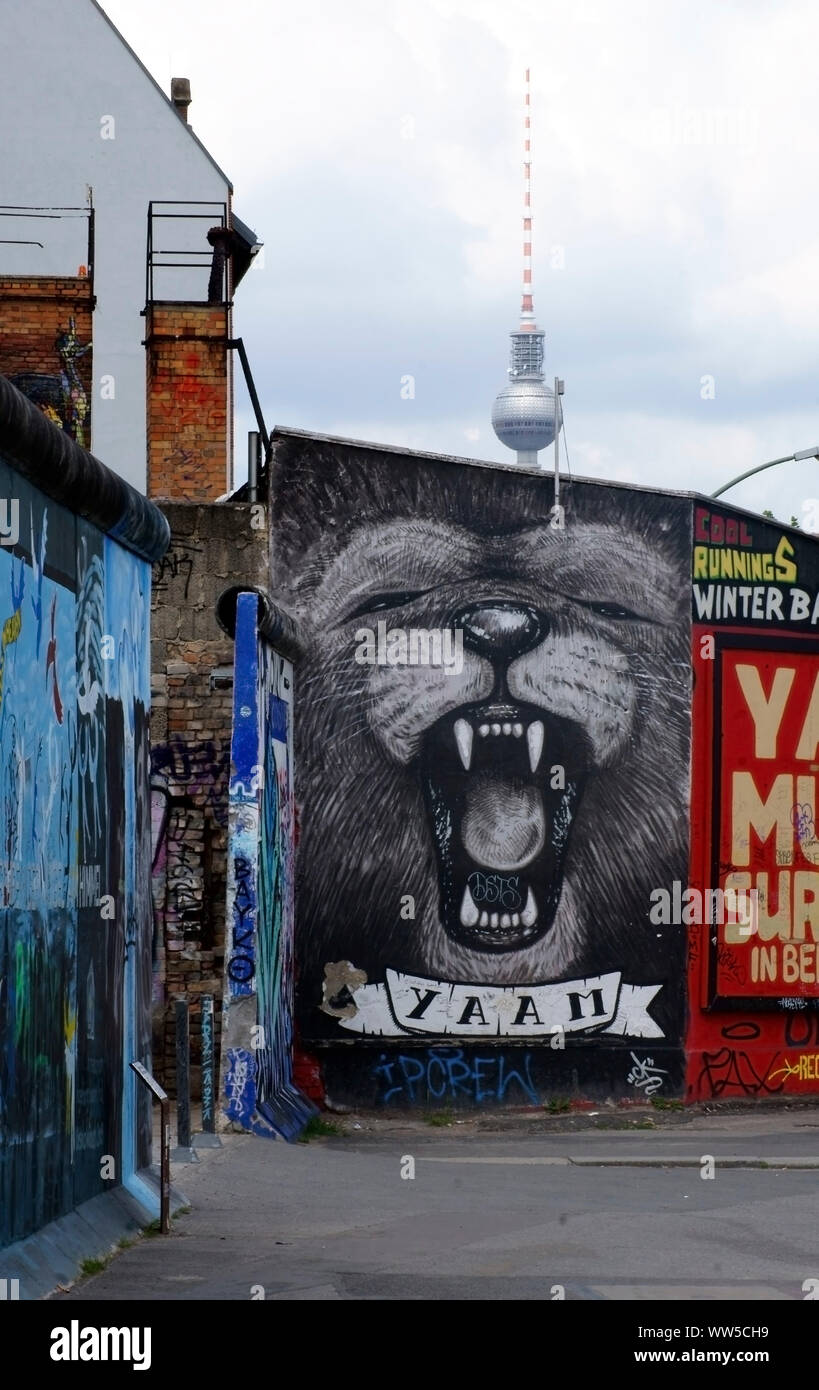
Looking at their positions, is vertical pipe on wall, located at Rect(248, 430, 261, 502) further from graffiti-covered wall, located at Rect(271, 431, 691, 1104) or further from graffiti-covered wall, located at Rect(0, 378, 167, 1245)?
graffiti-covered wall, located at Rect(0, 378, 167, 1245)

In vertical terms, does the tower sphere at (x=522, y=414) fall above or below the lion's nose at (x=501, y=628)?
above

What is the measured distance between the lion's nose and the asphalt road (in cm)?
475

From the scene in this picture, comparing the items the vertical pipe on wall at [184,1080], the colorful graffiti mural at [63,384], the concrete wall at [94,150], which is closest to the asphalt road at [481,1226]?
the vertical pipe on wall at [184,1080]

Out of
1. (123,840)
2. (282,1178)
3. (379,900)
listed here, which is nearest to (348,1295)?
(123,840)

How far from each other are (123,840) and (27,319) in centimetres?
1558

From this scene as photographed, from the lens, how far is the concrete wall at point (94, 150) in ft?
98.0

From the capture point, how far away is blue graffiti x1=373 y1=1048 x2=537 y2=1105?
17219 millimetres

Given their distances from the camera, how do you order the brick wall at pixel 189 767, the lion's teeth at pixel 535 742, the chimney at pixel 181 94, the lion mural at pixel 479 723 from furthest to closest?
the chimney at pixel 181 94 → the lion's teeth at pixel 535 742 → the lion mural at pixel 479 723 → the brick wall at pixel 189 767

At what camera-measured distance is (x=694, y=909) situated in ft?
59.1

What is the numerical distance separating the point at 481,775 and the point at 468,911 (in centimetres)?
125

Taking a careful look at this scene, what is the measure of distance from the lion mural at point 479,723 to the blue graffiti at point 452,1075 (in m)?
0.45

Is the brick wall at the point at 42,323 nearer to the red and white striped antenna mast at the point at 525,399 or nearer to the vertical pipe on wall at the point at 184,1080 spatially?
the vertical pipe on wall at the point at 184,1080

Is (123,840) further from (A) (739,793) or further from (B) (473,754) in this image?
(A) (739,793)

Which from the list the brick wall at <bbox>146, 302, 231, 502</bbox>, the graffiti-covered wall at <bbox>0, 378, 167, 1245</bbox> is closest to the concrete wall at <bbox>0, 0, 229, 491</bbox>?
the brick wall at <bbox>146, 302, 231, 502</bbox>
